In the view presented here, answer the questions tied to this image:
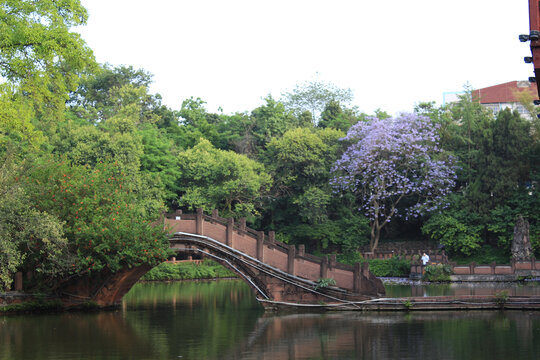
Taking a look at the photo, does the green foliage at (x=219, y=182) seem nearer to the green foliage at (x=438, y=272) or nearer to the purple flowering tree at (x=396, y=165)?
the purple flowering tree at (x=396, y=165)

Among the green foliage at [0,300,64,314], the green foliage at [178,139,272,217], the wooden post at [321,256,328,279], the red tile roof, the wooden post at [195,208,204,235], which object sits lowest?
the green foliage at [0,300,64,314]

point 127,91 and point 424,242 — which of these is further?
point 127,91

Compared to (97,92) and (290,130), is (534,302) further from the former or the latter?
(97,92)

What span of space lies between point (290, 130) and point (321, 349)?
103 feet

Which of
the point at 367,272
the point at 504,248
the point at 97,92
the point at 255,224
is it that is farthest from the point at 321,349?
the point at 97,92

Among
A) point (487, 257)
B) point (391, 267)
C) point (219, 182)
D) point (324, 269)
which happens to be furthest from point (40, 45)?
point (487, 257)

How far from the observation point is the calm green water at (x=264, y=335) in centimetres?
1599

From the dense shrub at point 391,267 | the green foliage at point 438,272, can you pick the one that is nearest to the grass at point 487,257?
the dense shrub at point 391,267

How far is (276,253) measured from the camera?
975 inches

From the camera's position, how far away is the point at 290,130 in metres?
47.2

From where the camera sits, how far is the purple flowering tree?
43125 millimetres

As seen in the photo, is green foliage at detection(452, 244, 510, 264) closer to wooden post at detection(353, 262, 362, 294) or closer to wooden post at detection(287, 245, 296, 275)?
wooden post at detection(353, 262, 362, 294)

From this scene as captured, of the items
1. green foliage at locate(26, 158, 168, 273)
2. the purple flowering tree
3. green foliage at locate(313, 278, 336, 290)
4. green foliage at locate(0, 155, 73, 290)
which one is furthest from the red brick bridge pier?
the purple flowering tree

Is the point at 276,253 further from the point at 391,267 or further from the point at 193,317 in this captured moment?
the point at 391,267
